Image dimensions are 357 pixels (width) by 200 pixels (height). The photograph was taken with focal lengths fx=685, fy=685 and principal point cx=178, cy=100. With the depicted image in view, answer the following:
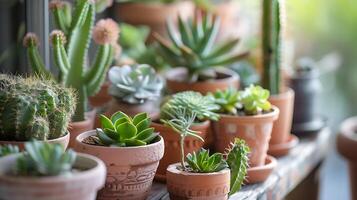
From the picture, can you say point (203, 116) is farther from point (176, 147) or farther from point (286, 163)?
point (286, 163)

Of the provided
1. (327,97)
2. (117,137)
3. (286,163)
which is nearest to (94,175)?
(117,137)

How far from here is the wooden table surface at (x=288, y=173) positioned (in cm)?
150

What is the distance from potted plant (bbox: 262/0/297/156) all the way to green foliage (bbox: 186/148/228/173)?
461mm

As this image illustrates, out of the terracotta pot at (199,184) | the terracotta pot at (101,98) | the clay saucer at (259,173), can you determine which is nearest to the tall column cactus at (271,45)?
the clay saucer at (259,173)

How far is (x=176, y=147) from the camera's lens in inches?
59.6

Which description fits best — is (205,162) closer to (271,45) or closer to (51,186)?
(51,186)

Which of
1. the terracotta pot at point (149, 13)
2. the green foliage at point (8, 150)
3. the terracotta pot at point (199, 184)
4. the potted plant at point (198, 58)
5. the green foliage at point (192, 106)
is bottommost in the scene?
the terracotta pot at point (199, 184)

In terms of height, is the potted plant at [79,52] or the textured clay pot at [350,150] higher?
the potted plant at [79,52]

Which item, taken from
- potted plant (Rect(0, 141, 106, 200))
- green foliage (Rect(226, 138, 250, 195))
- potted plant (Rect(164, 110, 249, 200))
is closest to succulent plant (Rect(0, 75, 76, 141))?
potted plant (Rect(0, 141, 106, 200))

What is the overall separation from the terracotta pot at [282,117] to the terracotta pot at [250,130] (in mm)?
175

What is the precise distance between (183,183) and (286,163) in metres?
0.54

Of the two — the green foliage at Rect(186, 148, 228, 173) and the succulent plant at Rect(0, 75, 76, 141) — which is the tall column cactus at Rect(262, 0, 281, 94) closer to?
the green foliage at Rect(186, 148, 228, 173)

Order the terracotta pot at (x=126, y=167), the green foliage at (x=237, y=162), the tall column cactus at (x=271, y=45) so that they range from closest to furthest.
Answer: the terracotta pot at (x=126, y=167) → the green foliage at (x=237, y=162) → the tall column cactus at (x=271, y=45)

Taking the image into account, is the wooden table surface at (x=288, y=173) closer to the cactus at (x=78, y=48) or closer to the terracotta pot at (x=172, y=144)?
the terracotta pot at (x=172, y=144)
